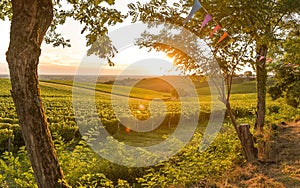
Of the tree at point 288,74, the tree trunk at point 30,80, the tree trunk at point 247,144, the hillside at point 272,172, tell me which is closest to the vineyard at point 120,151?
the tree trunk at point 247,144

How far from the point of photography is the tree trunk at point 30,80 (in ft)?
11.8

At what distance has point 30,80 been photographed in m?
3.64

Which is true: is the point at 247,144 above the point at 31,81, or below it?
below

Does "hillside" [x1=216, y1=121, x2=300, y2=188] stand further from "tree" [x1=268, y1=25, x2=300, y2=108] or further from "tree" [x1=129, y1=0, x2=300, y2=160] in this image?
"tree" [x1=268, y1=25, x2=300, y2=108]

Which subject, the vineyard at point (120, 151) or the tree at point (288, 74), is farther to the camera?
the tree at point (288, 74)

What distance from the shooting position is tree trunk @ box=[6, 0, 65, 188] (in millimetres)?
3588

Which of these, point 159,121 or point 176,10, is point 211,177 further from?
point 159,121

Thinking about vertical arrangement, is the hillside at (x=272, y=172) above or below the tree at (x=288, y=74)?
below

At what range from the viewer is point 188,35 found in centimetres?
736

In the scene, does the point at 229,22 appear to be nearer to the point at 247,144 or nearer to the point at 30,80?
the point at 247,144

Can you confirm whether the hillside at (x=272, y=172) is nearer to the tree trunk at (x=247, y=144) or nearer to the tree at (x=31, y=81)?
the tree trunk at (x=247, y=144)

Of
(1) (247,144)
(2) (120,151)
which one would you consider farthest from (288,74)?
(2) (120,151)

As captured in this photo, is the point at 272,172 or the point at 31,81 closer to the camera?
the point at 31,81

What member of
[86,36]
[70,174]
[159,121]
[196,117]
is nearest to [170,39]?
[86,36]
